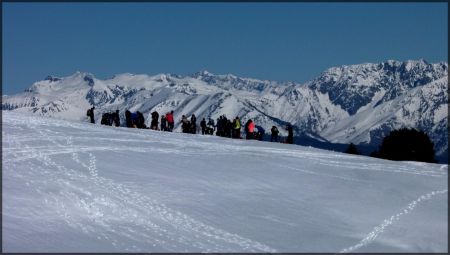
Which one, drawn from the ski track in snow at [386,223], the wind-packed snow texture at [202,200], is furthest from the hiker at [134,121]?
the ski track in snow at [386,223]

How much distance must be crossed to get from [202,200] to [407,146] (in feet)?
205

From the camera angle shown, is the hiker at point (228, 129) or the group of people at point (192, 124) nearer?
the group of people at point (192, 124)

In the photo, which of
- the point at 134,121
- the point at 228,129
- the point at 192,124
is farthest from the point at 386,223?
the point at 134,121

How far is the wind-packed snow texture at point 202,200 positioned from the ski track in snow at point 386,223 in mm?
32

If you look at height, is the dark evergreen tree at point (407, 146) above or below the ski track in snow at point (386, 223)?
above

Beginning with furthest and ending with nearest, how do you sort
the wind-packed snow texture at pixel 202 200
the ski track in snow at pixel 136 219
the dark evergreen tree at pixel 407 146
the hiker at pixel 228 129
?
the dark evergreen tree at pixel 407 146
the hiker at pixel 228 129
the wind-packed snow texture at pixel 202 200
the ski track in snow at pixel 136 219

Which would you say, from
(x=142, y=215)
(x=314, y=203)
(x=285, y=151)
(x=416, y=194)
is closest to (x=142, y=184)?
(x=142, y=215)

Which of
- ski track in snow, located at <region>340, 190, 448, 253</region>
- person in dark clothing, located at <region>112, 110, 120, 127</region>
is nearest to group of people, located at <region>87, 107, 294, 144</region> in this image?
person in dark clothing, located at <region>112, 110, 120, 127</region>

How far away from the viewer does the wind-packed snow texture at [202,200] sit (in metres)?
Result: 17.1

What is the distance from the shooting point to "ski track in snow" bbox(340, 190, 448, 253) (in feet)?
60.0

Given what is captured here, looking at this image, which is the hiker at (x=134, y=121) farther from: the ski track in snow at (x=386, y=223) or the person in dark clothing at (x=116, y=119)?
the ski track in snow at (x=386, y=223)

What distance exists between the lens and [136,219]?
59.9ft

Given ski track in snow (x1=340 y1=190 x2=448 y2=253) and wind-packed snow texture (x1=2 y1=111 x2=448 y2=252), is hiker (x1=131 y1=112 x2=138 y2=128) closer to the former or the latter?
wind-packed snow texture (x1=2 y1=111 x2=448 y2=252)

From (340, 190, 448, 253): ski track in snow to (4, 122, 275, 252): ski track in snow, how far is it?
246 cm
